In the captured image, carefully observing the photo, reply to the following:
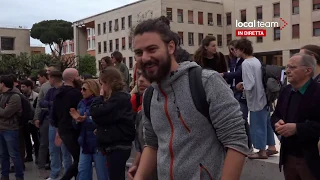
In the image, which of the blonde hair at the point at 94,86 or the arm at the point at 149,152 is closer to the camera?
the arm at the point at 149,152

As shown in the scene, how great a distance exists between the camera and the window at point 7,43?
87.1m

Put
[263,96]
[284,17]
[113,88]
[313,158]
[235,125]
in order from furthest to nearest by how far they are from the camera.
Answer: [284,17], [263,96], [113,88], [313,158], [235,125]

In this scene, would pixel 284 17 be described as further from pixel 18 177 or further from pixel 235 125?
pixel 235 125

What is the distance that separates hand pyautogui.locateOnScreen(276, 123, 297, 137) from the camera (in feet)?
12.7

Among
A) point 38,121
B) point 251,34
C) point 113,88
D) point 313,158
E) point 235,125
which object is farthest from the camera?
point 251,34

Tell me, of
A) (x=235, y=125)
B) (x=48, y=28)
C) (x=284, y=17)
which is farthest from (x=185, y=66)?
(x=48, y=28)

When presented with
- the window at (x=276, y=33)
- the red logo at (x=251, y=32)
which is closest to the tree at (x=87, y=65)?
the red logo at (x=251, y=32)

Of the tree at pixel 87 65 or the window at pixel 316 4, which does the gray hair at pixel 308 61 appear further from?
the tree at pixel 87 65

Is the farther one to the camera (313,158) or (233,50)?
(233,50)

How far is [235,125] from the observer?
7.23 ft

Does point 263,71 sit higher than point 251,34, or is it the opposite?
point 251,34

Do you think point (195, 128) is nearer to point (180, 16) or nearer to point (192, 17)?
point (180, 16)

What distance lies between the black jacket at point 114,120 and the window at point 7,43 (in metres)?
88.0

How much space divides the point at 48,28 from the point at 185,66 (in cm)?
9723
